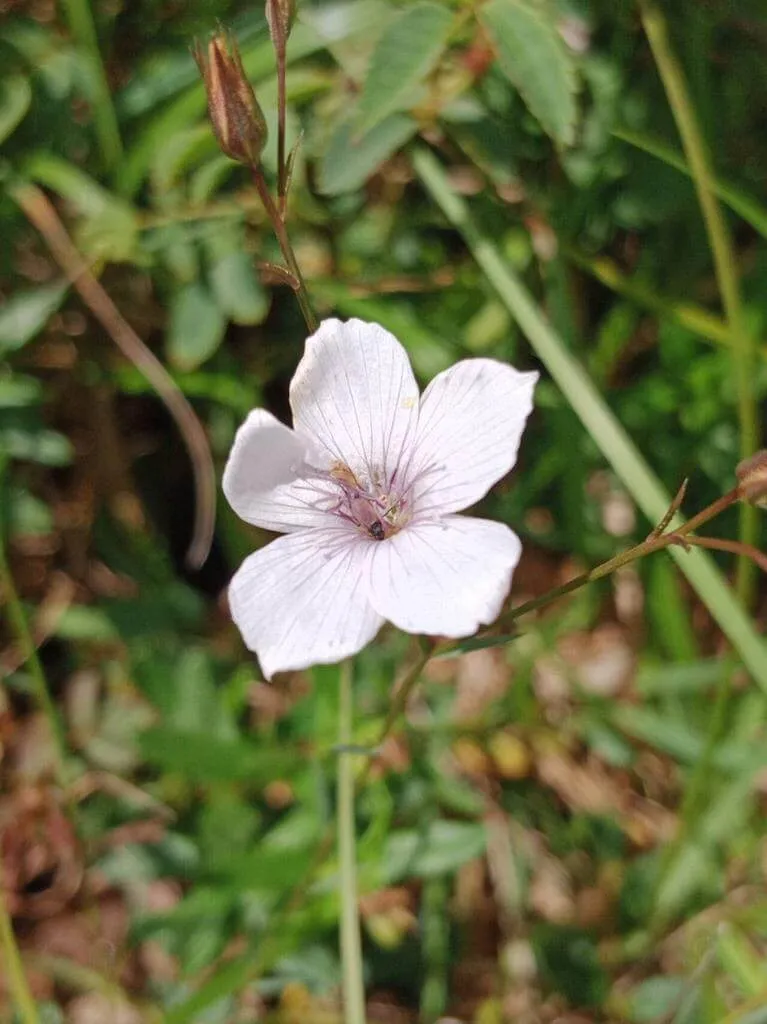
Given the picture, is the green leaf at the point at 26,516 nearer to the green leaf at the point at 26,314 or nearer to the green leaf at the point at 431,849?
the green leaf at the point at 26,314

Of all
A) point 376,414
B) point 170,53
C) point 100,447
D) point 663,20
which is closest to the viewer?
point 376,414

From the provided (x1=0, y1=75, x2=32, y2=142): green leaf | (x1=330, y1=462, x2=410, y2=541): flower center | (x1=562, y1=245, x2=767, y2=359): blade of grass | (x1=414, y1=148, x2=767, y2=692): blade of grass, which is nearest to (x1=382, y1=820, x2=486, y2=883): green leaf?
(x1=414, y1=148, x2=767, y2=692): blade of grass

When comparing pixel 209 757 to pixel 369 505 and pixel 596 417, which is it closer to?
pixel 369 505

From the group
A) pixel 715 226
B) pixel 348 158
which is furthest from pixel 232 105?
pixel 715 226

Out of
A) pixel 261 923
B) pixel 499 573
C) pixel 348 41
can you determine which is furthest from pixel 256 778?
pixel 348 41

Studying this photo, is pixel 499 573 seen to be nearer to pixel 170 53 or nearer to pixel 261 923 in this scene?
pixel 261 923

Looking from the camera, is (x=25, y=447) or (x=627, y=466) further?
(x=25, y=447)

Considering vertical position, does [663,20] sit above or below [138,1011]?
above

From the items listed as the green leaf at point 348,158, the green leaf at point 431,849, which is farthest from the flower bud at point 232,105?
the green leaf at point 431,849
